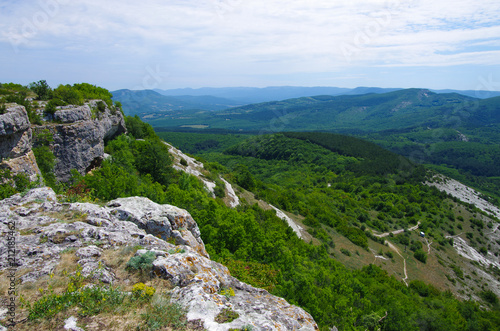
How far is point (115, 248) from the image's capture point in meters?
9.02

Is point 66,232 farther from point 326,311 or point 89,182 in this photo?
point 326,311

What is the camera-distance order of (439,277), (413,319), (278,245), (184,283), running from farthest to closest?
(439,277) < (413,319) < (278,245) < (184,283)

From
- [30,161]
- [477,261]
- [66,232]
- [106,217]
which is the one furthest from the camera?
[477,261]

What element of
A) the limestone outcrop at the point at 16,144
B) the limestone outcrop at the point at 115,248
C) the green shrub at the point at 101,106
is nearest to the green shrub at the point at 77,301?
the limestone outcrop at the point at 115,248

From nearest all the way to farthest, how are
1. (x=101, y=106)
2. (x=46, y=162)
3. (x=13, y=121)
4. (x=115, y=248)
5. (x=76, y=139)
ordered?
(x=115, y=248) < (x=13, y=121) < (x=46, y=162) < (x=76, y=139) < (x=101, y=106)

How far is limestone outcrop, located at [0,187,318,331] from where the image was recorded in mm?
7227

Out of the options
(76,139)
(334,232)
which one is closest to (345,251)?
(334,232)

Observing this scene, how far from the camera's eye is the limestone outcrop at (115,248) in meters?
7.23

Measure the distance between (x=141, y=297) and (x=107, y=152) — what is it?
2758 cm

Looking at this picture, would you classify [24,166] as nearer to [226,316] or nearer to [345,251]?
[226,316]

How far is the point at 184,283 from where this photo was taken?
7.76m

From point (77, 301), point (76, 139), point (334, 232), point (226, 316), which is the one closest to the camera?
point (77, 301)

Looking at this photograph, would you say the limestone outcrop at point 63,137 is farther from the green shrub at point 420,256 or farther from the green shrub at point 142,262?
the green shrub at point 420,256

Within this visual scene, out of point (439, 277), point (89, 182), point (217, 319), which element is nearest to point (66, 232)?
point (217, 319)
